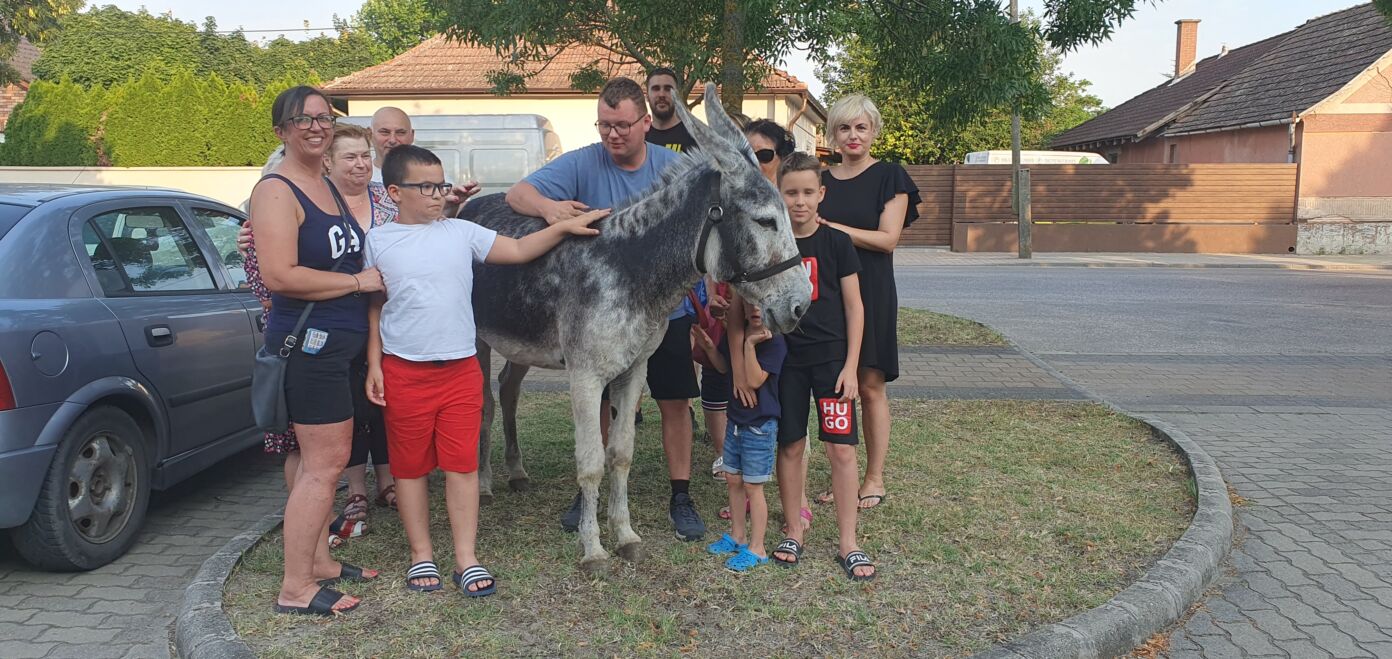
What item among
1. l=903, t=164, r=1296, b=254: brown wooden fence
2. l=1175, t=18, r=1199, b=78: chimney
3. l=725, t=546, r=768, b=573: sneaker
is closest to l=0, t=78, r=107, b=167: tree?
l=903, t=164, r=1296, b=254: brown wooden fence

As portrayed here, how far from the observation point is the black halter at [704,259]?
3.68 metres

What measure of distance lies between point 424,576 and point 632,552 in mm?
947

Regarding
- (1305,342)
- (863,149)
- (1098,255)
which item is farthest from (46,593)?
(1098,255)

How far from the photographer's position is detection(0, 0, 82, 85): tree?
68.3 ft

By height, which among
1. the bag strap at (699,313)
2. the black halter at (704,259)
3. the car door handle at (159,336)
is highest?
the black halter at (704,259)

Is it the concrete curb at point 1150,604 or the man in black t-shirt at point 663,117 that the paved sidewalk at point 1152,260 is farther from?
the concrete curb at point 1150,604

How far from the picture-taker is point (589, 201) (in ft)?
14.8

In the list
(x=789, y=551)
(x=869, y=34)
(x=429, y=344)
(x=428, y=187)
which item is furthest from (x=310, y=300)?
(x=869, y=34)

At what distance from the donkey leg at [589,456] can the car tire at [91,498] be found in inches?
89.2

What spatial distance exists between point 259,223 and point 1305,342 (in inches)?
465

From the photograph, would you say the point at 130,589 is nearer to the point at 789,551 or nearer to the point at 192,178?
the point at 789,551

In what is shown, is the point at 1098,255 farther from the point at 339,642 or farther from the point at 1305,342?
the point at 339,642

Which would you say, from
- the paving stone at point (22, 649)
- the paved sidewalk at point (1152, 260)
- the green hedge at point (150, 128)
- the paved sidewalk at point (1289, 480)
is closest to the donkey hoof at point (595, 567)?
the paving stone at point (22, 649)

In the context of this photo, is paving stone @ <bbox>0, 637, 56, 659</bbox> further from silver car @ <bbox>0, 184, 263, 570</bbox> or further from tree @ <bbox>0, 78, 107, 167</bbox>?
tree @ <bbox>0, 78, 107, 167</bbox>
